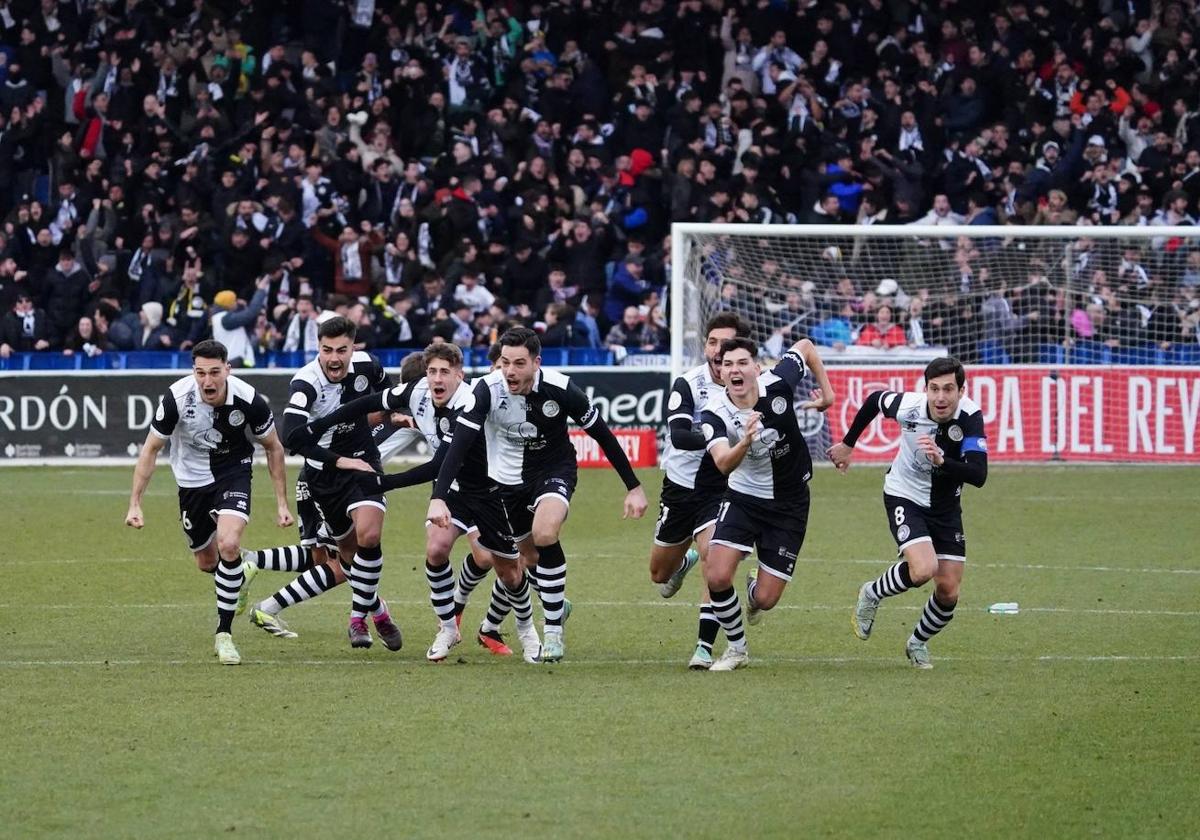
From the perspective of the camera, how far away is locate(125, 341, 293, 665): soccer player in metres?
11.4

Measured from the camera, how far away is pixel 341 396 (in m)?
12.1

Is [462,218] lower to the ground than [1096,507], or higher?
higher

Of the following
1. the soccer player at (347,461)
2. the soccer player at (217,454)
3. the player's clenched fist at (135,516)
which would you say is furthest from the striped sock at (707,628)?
the player's clenched fist at (135,516)

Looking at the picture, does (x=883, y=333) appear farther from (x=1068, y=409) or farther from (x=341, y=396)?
(x=341, y=396)

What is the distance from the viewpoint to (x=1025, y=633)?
12.1m

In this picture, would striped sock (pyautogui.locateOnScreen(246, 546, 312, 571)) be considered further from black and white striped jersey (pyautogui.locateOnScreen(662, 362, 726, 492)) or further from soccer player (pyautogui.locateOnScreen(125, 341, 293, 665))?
black and white striped jersey (pyautogui.locateOnScreen(662, 362, 726, 492))

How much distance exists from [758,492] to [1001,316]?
13.9 m

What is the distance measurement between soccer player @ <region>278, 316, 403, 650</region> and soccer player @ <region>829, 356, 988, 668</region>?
3001mm

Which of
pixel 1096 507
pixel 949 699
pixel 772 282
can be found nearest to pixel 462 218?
pixel 772 282

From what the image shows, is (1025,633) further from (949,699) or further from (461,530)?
(461,530)

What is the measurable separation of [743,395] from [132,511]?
150 inches

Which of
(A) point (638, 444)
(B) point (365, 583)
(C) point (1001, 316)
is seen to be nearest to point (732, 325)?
(B) point (365, 583)

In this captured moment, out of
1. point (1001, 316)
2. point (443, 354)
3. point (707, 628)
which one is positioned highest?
point (1001, 316)

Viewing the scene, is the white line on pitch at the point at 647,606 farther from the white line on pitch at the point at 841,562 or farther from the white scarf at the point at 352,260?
the white scarf at the point at 352,260
